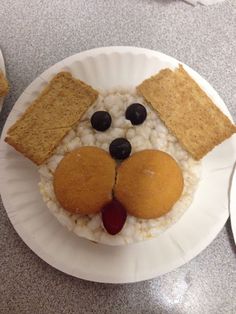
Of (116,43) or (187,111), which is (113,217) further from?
(116,43)

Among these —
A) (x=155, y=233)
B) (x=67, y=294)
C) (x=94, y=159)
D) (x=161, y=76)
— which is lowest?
(x=67, y=294)

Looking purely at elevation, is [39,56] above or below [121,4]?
below

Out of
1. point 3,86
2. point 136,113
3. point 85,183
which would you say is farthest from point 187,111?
point 3,86

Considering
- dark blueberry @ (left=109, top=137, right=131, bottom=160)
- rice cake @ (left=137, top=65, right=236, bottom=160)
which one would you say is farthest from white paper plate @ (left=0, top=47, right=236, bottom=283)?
dark blueberry @ (left=109, top=137, right=131, bottom=160)

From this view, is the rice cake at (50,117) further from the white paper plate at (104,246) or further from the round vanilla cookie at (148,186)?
the round vanilla cookie at (148,186)

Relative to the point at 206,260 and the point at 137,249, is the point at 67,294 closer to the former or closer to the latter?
the point at 137,249

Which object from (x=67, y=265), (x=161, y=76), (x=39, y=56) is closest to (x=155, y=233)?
(x=67, y=265)

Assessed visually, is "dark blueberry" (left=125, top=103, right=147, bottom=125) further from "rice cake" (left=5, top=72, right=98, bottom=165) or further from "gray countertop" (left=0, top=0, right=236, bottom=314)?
"gray countertop" (left=0, top=0, right=236, bottom=314)

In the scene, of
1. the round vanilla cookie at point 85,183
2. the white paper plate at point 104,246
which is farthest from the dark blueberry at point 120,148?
the white paper plate at point 104,246
